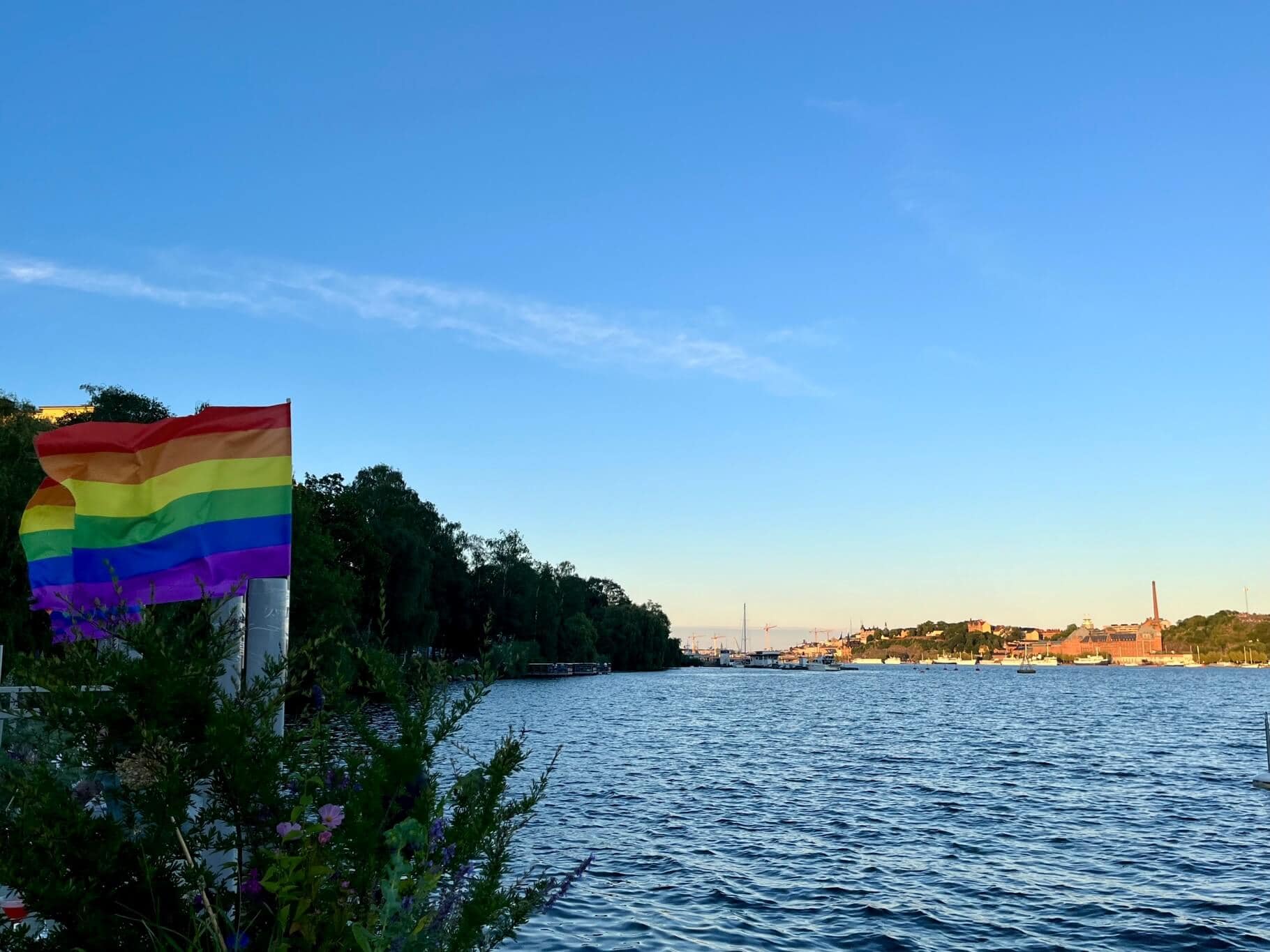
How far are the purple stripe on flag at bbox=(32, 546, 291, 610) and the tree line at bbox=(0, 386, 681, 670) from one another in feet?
1.79

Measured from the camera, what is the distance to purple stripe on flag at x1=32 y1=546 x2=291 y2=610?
663 centimetres

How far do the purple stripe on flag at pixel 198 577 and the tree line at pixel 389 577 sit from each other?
547mm

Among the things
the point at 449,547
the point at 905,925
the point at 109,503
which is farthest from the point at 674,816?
the point at 449,547

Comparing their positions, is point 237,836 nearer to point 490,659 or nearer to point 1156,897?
point 490,659

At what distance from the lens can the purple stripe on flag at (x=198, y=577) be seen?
6.63 metres

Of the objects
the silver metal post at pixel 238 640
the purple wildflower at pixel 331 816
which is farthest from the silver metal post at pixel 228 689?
the purple wildflower at pixel 331 816

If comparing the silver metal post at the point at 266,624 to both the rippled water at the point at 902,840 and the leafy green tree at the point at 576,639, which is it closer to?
the rippled water at the point at 902,840

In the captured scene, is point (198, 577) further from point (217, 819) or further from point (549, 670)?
point (549, 670)

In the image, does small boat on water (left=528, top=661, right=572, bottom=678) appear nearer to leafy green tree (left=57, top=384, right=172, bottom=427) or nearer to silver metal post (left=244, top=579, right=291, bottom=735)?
leafy green tree (left=57, top=384, right=172, bottom=427)

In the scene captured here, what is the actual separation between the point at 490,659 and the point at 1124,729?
63590 mm

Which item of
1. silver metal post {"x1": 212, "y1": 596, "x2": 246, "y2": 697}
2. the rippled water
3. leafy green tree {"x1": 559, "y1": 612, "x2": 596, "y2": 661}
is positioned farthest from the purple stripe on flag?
leafy green tree {"x1": 559, "y1": 612, "x2": 596, "y2": 661}

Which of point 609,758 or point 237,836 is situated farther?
point 609,758

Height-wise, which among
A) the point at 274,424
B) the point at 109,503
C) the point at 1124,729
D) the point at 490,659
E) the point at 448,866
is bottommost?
the point at 1124,729

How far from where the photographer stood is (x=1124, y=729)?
194 feet
